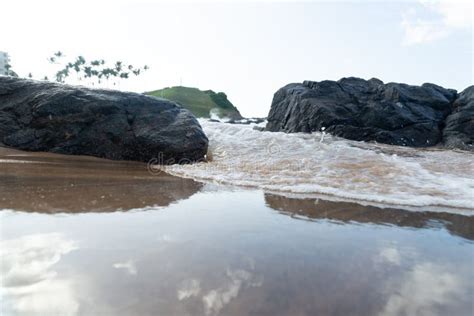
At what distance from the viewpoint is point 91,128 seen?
264 inches

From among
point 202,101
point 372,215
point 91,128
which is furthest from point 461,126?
point 202,101

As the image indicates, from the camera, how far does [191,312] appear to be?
1.42m

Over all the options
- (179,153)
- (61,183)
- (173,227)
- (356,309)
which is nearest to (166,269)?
(173,227)

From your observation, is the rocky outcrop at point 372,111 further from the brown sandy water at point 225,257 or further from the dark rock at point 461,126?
the brown sandy water at point 225,257

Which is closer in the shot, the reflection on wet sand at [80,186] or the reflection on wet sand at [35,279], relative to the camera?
the reflection on wet sand at [35,279]

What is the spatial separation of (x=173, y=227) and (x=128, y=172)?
2870 millimetres

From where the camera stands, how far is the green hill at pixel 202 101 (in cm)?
6025

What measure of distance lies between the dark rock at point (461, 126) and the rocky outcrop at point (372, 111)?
32 millimetres

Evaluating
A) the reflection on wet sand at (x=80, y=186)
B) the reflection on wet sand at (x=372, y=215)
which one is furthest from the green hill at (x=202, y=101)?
the reflection on wet sand at (x=372, y=215)

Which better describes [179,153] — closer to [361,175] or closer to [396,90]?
[361,175]

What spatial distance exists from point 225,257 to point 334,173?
3.27 metres

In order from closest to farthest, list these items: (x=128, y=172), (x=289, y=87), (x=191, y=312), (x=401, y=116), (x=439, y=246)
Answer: (x=191, y=312) < (x=439, y=246) < (x=128, y=172) < (x=401, y=116) < (x=289, y=87)

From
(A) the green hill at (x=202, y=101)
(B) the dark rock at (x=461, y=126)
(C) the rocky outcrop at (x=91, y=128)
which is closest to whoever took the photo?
(C) the rocky outcrop at (x=91, y=128)

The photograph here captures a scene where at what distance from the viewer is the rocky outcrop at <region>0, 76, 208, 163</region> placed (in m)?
6.53
